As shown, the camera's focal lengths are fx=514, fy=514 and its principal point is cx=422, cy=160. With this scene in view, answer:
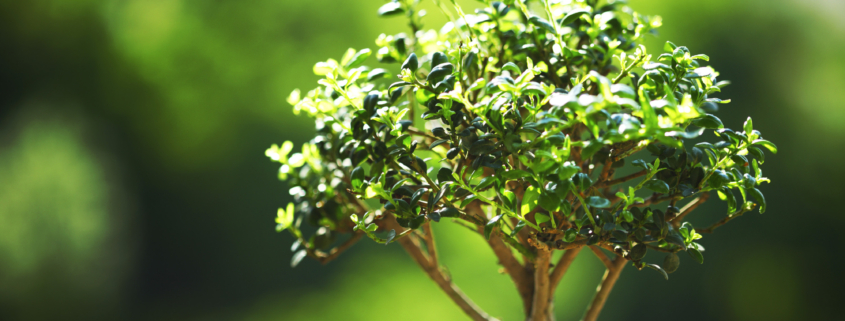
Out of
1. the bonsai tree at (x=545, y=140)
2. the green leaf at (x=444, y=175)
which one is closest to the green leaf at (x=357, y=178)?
the bonsai tree at (x=545, y=140)

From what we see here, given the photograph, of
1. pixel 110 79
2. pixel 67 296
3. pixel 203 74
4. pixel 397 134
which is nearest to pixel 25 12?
pixel 110 79

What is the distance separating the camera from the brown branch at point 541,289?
31.8 inches

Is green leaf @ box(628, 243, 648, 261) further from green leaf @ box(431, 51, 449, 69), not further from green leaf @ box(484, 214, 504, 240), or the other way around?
green leaf @ box(431, 51, 449, 69)

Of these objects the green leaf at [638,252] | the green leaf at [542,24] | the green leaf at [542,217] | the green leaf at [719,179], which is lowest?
the green leaf at [638,252]

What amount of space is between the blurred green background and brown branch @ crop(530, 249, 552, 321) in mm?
1081

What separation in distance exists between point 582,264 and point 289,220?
4.45ft

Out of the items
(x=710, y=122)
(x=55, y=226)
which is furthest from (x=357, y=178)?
(x=55, y=226)

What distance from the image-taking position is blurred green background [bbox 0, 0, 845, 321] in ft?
6.33

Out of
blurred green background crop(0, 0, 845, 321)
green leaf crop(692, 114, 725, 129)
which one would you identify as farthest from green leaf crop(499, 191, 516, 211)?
blurred green background crop(0, 0, 845, 321)

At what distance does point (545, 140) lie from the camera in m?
0.56

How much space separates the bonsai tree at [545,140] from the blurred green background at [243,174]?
1161 millimetres

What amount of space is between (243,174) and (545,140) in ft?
5.72

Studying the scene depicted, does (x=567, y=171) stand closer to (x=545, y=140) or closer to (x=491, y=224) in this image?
(x=545, y=140)

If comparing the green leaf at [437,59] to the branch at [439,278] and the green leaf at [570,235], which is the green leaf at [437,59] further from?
the branch at [439,278]
